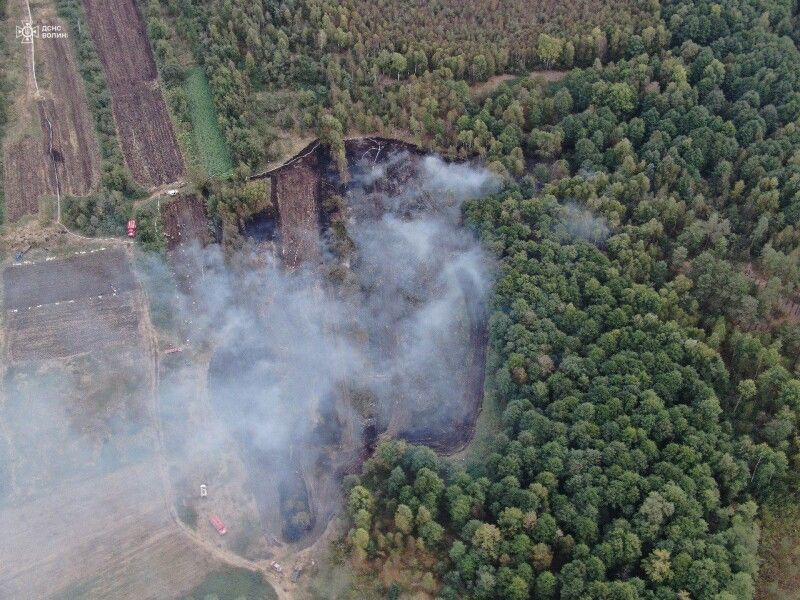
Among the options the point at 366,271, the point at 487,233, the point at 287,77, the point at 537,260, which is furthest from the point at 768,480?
the point at 287,77

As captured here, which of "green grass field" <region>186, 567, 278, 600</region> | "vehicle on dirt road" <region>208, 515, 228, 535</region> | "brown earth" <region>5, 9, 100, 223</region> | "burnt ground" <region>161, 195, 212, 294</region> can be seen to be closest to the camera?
"green grass field" <region>186, 567, 278, 600</region>

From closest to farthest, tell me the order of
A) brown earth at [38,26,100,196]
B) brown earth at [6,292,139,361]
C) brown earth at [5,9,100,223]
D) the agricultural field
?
1. the agricultural field
2. brown earth at [6,292,139,361]
3. brown earth at [5,9,100,223]
4. brown earth at [38,26,100,196]

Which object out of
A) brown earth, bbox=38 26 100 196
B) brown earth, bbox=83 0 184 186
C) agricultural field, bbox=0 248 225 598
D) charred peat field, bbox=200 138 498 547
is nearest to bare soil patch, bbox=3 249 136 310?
agricultural field, bbox=0 248 225 598

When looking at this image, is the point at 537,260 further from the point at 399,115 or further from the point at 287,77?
the point at 287,77

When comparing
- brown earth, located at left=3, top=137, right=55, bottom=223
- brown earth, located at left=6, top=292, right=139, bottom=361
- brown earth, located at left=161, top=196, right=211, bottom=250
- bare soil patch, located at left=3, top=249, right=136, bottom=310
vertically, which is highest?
brown earth, located at left=3, top=137, right=55, bottom=223

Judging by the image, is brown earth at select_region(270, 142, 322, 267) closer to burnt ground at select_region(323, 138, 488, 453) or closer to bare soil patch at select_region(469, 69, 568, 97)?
burnt ground at select_region(323, 138, 488, 453)

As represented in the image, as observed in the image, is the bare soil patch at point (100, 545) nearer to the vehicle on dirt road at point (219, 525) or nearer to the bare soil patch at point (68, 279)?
the vehicle on dirt road at point (219, 525)
